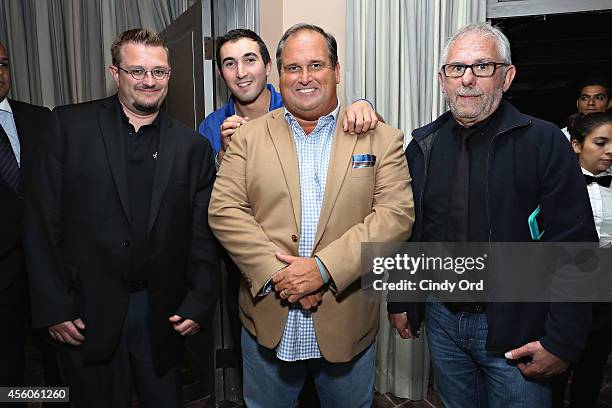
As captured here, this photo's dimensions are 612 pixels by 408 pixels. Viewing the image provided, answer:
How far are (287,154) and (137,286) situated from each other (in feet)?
2.45

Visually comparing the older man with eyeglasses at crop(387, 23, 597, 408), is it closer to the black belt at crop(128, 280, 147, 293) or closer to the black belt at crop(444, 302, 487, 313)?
the black belt at crop(444, 302, 487, 313)

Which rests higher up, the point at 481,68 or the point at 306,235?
the point at 481,68

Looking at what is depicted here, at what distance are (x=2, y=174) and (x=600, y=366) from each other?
2867 mm

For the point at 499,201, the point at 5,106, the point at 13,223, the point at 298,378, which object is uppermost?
the point at 5,106

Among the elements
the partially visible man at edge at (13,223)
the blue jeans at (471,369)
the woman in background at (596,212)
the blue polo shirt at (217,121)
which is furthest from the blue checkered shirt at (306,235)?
the woman in background at (596,212)

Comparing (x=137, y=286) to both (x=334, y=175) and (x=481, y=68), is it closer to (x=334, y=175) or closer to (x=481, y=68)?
(x=334, y=175)

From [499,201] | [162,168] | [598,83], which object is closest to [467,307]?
[499,201]

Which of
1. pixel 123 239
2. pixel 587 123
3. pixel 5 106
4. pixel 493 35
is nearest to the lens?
pixel 493 35

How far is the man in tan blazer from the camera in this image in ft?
4.97

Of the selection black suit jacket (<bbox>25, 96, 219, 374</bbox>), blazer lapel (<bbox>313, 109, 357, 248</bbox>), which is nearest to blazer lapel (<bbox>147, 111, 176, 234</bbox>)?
black suit jacket (<bbox>25, 96, 219, 374</bbox>)

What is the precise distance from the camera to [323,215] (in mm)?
1545

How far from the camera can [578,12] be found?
2.45 metres

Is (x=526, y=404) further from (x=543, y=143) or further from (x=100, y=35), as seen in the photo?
(x=100, y=35)

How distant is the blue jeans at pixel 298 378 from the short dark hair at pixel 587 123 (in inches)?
59.6
